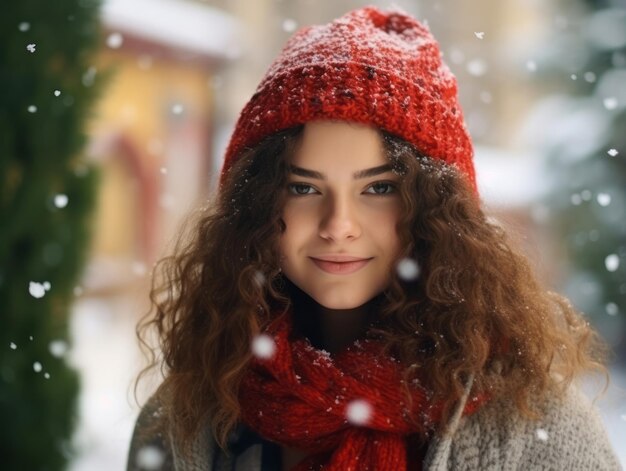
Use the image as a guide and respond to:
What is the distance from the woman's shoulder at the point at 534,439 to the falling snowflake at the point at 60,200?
7.06ft

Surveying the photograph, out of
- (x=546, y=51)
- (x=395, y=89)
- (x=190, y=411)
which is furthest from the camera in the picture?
(x=546, y=51)

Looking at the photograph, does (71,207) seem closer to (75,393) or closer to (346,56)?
(75,393)

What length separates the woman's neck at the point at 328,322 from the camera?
175cm

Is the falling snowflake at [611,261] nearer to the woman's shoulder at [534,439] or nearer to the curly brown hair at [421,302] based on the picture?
the curly brown hair at [421,302]

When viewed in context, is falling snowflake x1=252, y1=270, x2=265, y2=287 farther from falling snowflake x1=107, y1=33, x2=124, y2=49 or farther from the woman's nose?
falling snowflake x1=107, y1=33, x2=124, y2=49

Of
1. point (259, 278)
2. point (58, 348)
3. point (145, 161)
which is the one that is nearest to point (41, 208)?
point (58, 348)

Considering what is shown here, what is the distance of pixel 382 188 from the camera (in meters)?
1.59

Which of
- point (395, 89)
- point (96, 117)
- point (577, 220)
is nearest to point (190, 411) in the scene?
point (395, 89)

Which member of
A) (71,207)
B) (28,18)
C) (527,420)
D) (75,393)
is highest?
(28,18)

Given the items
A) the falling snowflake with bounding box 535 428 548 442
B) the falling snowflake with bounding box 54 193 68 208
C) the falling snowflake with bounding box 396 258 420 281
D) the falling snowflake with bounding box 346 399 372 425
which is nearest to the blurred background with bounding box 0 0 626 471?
the falling snowflake with bounding box 54 193 68 208

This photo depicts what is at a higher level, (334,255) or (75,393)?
(334,255)

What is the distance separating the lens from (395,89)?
Result: 153 cm

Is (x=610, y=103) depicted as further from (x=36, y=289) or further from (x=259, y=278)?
(x=259, y=278)

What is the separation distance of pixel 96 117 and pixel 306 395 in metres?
2.08
